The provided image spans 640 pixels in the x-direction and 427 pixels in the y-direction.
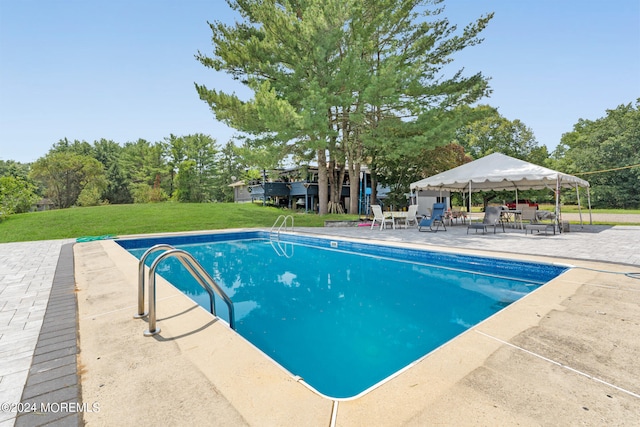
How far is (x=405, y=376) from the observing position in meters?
1.92

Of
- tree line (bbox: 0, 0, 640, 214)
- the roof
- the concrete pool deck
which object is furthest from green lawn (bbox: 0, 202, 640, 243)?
the concrete pool deck

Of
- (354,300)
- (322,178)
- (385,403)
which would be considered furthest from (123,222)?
(385,403)

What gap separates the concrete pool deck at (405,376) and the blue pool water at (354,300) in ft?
2.59

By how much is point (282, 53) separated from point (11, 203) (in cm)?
1888

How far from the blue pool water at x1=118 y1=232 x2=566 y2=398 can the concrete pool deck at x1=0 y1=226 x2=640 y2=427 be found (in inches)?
31.1

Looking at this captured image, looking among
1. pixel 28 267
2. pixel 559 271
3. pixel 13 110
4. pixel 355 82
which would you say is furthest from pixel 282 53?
pixel 13 110

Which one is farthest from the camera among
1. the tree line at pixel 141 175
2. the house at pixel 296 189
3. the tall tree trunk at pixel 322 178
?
the tree line at pixel 141 175

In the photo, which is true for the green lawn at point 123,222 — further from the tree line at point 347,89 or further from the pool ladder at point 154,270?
the pool ladder at point 154,270

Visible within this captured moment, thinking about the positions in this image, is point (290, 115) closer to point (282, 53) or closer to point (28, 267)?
point (282, 53)

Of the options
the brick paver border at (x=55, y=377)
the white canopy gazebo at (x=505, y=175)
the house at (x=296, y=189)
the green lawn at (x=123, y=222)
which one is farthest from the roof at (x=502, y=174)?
the brick paver border at (x=55, y=377)

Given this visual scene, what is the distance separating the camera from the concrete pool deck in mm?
1521

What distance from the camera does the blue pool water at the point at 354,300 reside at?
2.99 meters

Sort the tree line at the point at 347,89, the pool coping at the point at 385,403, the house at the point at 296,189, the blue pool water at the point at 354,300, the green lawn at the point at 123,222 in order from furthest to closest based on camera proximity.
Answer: the house at the point at 296,189 → the tree line at the point at 347,89 → the green lawn at the point at 123,222 → the blue pool water at the point at 354,300 → the pool coping at the point at 385,403

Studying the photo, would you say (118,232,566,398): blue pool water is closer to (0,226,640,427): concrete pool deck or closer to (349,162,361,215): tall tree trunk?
(0,226,640,427): concrete pool deck
